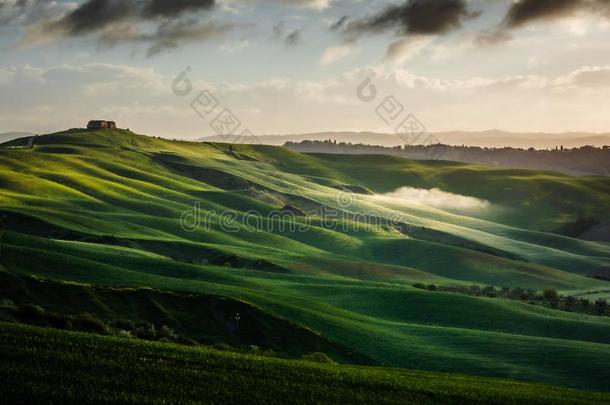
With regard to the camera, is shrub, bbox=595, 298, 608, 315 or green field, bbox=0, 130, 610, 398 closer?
green field, bbox=0, 130, 610, 398

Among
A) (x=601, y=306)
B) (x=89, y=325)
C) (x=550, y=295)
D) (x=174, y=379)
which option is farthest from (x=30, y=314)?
(x=550, y=295)

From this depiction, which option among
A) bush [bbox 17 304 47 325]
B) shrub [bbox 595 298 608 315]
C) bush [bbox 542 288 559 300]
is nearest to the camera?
bush [bbox 17 304 47 325]

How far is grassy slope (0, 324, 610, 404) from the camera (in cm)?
2084

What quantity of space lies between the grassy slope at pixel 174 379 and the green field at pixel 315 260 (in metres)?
17.9

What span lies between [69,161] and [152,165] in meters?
30.4

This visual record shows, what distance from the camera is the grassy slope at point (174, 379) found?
68.4 feet

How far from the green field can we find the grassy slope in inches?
705

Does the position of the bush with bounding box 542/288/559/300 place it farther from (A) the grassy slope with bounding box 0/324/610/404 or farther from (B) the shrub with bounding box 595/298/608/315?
(A) the grassy slope with bounding box 0/324/610/404

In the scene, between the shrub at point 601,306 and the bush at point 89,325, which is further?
the shrub at point 601,306

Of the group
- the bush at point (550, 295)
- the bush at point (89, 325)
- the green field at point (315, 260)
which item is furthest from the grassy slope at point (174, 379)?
the bush at point (550, 295)

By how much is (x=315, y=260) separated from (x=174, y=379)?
81.6 meters

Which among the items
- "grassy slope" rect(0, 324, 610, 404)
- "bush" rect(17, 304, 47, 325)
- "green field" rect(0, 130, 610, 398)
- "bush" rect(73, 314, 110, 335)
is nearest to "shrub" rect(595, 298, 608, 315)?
"green field" rect(0, 130, 610, 398)

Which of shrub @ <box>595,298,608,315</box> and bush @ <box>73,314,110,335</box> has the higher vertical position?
bush @ <box>73,314,110,335</box>

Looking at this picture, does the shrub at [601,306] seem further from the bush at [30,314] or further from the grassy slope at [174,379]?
the bush at [30,314]
